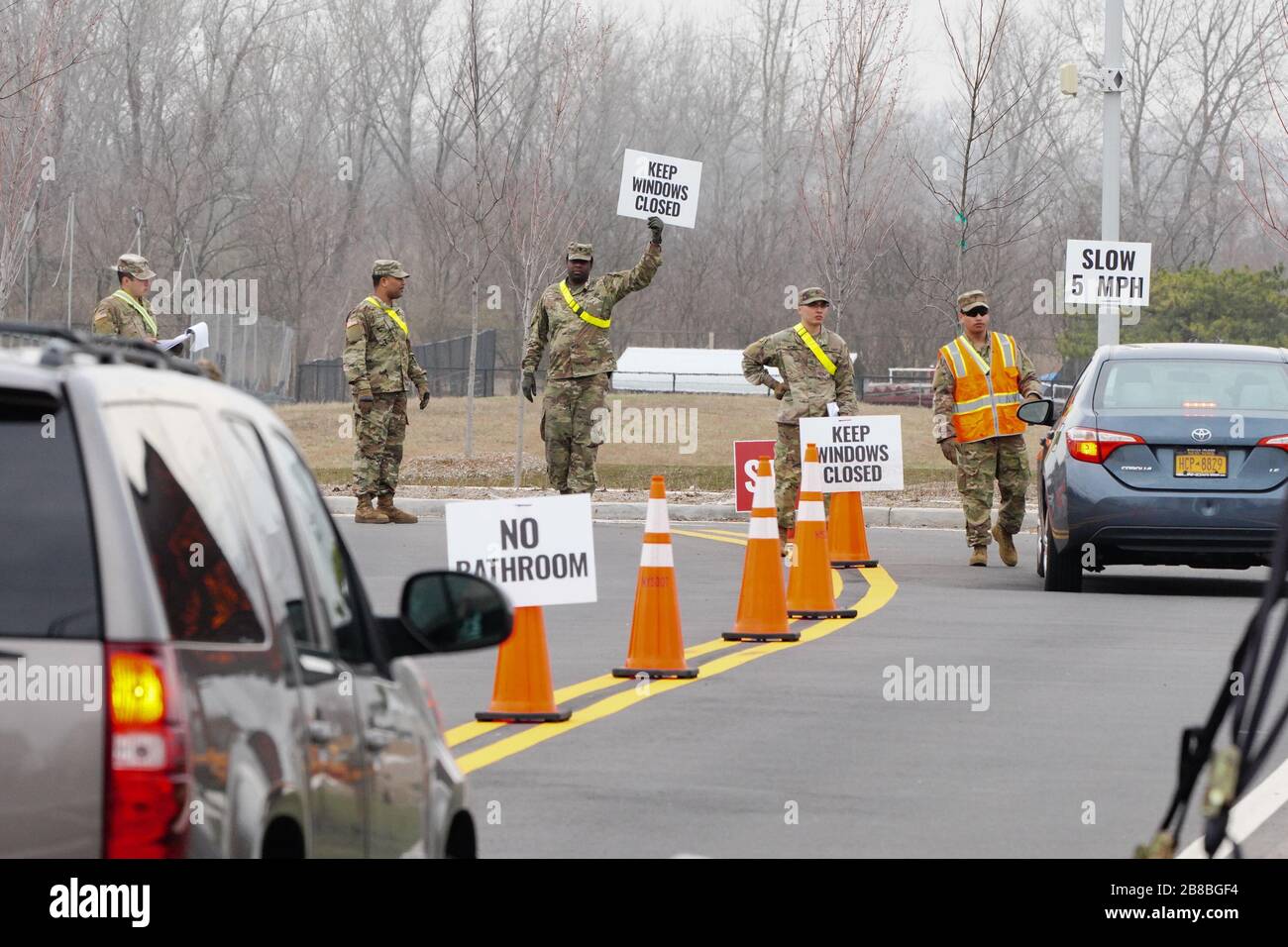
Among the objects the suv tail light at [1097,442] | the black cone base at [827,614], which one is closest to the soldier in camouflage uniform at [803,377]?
the suv tail light at [1097,442]

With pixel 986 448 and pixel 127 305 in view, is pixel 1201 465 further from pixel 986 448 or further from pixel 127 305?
Result: pixel 127 305

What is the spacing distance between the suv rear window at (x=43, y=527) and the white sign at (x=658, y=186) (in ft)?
53.2

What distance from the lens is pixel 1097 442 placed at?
49.2 ft

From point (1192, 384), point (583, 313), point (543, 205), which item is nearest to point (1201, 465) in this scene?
point (1192, 384)

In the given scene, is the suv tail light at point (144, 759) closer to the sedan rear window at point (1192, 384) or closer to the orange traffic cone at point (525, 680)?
the orange traffic cone at point (525, 680)

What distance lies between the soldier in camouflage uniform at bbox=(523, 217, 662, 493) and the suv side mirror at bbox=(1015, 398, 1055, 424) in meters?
3.58

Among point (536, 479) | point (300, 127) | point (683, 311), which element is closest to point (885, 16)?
point (536, 479)

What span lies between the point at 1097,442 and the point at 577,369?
5090 mm

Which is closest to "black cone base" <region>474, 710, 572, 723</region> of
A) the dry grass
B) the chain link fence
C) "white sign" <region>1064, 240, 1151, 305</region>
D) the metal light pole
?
"white sign" <region>1064, 240, 1151, 305</region>

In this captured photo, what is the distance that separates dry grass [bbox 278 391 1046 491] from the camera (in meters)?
27.9

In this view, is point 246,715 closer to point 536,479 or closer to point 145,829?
point 145,829

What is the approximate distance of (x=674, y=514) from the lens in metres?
23.8

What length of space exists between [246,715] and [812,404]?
15031 millimetres
